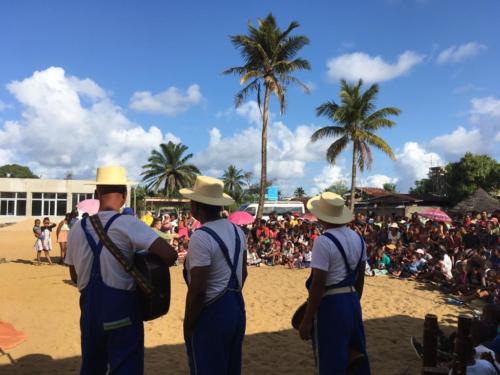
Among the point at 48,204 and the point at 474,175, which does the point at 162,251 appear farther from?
the point at 48,204

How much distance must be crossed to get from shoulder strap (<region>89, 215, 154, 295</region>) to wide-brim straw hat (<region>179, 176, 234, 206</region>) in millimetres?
569

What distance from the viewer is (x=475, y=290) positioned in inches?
336

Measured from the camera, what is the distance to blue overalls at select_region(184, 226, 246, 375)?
2.41 meters

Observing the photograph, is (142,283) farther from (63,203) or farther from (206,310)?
(63,203)

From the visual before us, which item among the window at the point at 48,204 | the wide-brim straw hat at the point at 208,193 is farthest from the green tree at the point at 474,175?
the wide-brim straw hat at the point at 208,193

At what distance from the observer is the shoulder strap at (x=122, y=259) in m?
2.30

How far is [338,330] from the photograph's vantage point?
2666 mm

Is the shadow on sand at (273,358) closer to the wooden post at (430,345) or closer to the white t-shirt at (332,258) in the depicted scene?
the wooden post at (430,345)

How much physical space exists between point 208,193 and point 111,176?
0.62 meters

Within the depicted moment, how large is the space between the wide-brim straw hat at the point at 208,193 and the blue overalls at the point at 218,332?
230mm

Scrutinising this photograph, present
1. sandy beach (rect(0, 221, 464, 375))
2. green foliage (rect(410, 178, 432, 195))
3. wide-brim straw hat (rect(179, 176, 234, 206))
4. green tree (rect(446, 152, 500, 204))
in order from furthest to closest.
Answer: green foliage (rect(410, 178, 432, 195))
green tree (rect(446, 152, 500, 204))
sandy beach (rect(0, 221, 464, 375))
wide-brim straw hat (rect(179, 176, 234, 206))

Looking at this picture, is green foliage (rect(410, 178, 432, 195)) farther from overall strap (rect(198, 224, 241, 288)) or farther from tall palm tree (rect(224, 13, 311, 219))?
overall strap (rect(198, 224, 241, 288))

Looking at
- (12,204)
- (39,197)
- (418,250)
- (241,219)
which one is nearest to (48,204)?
(39,197)

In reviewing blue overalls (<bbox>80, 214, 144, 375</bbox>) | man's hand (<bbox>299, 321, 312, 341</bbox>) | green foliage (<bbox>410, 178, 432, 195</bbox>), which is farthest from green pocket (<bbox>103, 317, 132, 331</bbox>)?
green foliage (<bbox>410, 178, 432, 195</bbox>)
